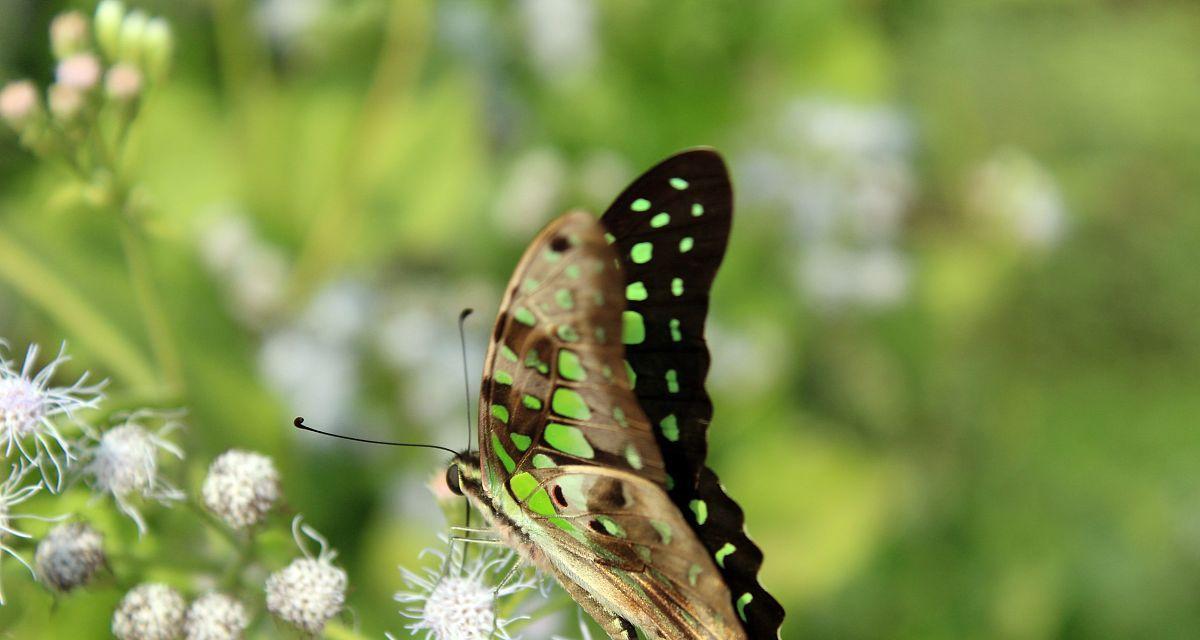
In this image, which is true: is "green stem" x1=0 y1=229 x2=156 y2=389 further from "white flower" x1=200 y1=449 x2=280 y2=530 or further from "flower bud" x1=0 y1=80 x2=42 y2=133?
"white flower" x1=200 y1=449 x2=280 y2=530

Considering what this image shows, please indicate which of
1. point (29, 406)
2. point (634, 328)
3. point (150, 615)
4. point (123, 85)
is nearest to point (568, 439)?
point (634, 328)

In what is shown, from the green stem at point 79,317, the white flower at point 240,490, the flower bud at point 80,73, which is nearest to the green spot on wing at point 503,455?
the white flower at point 240,490

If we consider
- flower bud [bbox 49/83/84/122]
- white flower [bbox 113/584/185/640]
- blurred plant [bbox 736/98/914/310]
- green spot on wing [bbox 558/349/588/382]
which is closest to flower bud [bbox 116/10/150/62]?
flower bud [bbox 49/83/84/122]

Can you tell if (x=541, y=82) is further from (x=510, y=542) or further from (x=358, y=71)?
(x=510, y=542)

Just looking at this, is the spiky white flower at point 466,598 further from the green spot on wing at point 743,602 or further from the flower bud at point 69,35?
the flower bud at point 69,35

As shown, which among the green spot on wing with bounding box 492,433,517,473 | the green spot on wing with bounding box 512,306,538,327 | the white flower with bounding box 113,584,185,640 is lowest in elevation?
the white flower with bounding box 113,584,185,640

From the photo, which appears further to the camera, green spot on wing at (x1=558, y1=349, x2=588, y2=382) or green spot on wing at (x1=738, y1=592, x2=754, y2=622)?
green spot on wing at (x1=738, y1=592, x2=754, y2=622)
